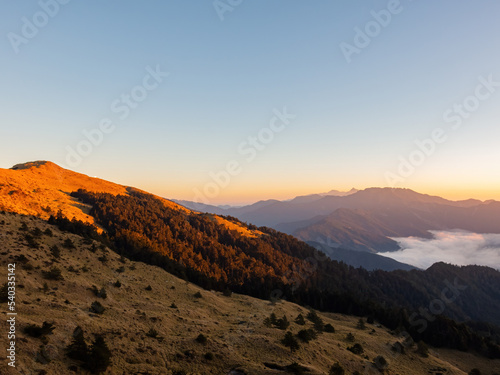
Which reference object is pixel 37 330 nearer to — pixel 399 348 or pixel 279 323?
pixel 279 323

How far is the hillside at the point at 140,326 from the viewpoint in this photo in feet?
Answer: 86.0

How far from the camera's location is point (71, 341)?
25.7 meters

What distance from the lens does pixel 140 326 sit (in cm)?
3488

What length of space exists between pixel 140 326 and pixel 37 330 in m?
12.8

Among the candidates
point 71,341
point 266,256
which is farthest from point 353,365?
point 266,256

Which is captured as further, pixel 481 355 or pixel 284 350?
pixel 481 355

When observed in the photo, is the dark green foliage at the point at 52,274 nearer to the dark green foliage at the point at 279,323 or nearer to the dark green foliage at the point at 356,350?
the dark green foliage at the point at 279,323

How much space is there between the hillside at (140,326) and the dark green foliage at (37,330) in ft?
1.23

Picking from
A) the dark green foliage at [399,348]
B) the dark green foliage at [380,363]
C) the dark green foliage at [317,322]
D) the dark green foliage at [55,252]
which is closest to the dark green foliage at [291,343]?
the dark green foliage at [380,363]

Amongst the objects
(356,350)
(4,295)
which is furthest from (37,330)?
(356,350)

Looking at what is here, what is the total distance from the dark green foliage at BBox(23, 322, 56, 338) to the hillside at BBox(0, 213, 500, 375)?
38 centimetres

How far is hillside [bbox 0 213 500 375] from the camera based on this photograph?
26219 millimetres

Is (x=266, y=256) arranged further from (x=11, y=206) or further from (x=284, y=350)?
(x=284, y=350)

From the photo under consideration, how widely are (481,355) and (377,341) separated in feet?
159
